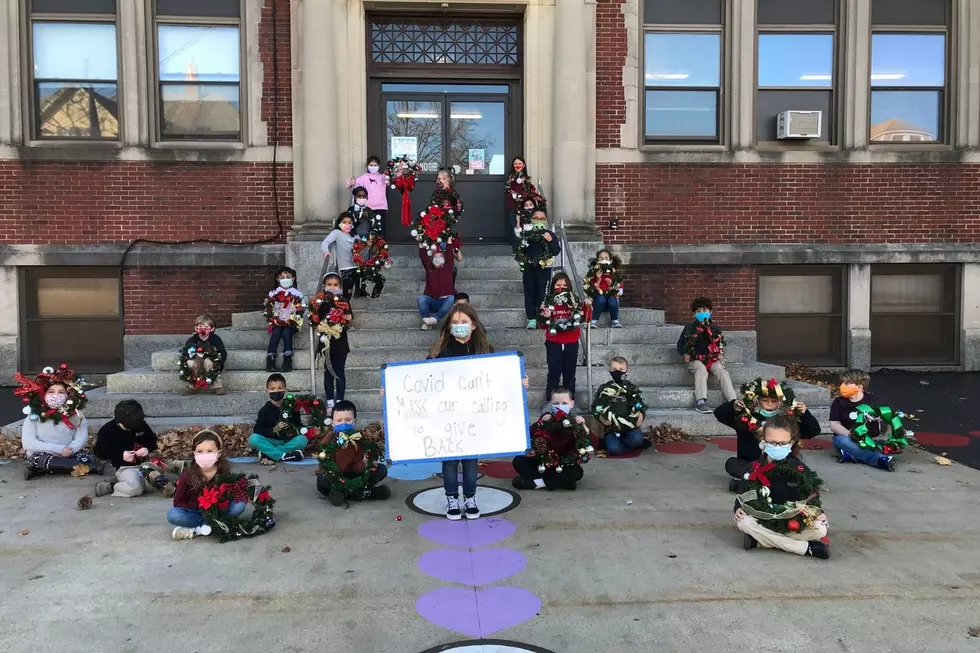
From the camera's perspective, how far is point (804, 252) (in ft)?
38.6

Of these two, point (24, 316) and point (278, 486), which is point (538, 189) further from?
point (24, 316)

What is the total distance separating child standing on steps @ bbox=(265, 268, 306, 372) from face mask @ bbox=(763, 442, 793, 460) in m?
5.53

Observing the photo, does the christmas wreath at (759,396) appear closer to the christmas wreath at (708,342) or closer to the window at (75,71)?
the christmas wreath at (708,342)

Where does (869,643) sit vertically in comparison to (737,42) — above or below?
below

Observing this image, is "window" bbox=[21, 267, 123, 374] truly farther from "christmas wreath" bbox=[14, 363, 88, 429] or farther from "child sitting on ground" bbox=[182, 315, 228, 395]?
"christmas wreath" bbox=[14, 363, 88, 429]

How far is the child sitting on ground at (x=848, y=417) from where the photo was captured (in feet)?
22.6

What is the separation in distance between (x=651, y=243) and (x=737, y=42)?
3.46 metres

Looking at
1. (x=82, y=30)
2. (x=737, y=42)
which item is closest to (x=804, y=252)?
(x=737, y=42)

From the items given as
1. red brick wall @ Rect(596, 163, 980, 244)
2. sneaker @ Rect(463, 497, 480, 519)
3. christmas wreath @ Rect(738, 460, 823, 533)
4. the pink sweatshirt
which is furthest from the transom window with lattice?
christmas wreath @ Rect(738, 460, 823, 533)

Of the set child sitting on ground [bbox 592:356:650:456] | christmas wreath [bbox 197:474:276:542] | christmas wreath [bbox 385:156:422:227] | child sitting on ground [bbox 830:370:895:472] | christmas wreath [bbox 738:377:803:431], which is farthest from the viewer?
christmas wreath [bbox 385:156:422:227]

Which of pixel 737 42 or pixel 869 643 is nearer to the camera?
pixel 869 643

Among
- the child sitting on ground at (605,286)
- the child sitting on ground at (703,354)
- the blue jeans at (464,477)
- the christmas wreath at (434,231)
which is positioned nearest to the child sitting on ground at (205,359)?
the christmas wreath at (434,231)

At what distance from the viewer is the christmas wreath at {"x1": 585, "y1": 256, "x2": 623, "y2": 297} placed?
975cm

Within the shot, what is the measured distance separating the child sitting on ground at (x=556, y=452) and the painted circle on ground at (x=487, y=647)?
2504 mm
